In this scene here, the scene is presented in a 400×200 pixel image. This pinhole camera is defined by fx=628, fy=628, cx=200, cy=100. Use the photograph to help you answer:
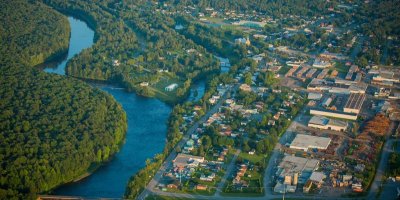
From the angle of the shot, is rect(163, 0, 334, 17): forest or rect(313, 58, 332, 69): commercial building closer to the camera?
rect(313, 58, 332, 69): commercial building

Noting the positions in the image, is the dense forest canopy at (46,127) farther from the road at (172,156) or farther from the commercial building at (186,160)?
the commercial building at (186,160)

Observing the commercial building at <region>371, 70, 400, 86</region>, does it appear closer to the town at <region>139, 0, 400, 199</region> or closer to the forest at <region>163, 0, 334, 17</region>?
the town at <region>139, 0, 400, 199</region>

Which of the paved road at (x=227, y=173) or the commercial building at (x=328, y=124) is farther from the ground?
the commercial building at (x=328, y=124)

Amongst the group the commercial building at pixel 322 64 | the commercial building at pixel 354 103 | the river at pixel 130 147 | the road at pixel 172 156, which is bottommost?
the river at pixel 130 147

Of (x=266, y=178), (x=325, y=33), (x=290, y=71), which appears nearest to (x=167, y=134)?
(x=266, y=178)

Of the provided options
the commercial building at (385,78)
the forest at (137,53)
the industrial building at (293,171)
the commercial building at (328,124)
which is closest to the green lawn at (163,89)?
the forest at (137,53)

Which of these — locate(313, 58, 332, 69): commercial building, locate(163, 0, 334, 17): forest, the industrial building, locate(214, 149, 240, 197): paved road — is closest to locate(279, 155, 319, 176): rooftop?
the industrial building

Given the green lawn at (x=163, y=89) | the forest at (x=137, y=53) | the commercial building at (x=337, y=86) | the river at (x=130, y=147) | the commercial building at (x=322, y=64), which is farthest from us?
the commercial building at (x=322, y=64)

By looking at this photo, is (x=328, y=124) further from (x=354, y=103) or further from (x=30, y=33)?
(x=30, y=33)
